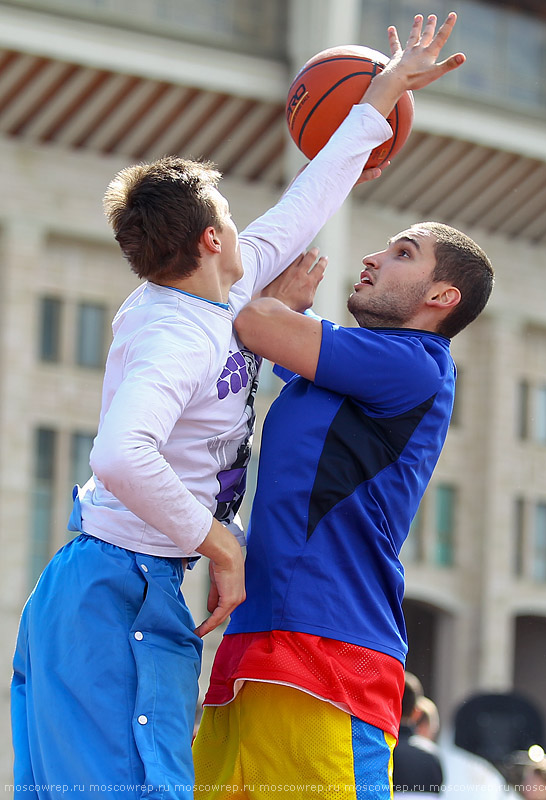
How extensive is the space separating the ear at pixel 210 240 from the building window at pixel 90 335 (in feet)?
56.3

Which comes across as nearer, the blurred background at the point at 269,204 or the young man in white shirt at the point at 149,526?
the young man in white shirt at the point at 149,526

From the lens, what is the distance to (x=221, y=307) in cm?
319

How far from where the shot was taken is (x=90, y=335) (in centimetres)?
2023

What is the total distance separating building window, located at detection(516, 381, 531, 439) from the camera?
23366 millimetres

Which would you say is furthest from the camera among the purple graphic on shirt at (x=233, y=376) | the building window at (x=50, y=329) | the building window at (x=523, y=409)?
the building window at (x=523, y=409)

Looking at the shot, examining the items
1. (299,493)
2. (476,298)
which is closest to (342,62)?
(476,298)

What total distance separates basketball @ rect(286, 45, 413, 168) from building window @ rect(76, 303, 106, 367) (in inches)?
636

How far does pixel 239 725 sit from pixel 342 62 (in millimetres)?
2147

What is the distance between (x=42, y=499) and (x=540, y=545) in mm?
9190

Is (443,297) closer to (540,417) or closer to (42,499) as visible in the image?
(42,499)

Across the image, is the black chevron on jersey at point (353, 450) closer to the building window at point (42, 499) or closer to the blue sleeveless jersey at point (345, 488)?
the blue sleeveless jersey at point (345, 488)

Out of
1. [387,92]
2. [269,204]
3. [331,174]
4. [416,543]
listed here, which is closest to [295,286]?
[331,174]

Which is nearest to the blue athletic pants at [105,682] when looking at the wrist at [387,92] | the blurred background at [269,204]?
the wrist at [387,92]

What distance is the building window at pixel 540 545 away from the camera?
2289cm
